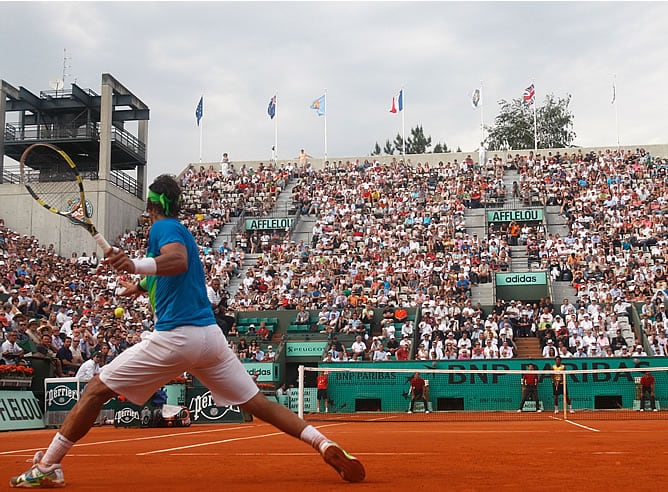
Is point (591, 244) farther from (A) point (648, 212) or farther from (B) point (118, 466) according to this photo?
(B) point (118, 466)

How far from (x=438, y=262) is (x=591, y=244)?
6186 mm

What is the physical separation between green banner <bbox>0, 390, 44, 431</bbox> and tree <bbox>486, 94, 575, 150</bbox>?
63731mm

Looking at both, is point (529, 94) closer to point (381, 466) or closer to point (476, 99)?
point (476, 99)

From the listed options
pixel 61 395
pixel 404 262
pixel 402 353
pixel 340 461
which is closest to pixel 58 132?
pixel 404 262

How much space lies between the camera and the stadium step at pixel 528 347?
26169 millimetres

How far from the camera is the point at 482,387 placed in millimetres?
23203

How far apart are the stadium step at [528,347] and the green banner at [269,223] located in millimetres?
14347

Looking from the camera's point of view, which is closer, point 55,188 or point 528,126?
point 55,188

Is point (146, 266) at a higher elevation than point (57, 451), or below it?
higher

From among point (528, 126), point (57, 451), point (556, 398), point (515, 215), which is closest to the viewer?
point (57, 451)

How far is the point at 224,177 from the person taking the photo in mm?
43438

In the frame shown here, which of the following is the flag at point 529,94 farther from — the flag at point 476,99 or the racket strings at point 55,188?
the racket strings at point 55,188

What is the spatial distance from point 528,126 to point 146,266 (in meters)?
74.6

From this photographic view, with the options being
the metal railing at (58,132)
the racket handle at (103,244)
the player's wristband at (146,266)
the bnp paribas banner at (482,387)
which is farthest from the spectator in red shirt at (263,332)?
the player's wristband at (146,266)
